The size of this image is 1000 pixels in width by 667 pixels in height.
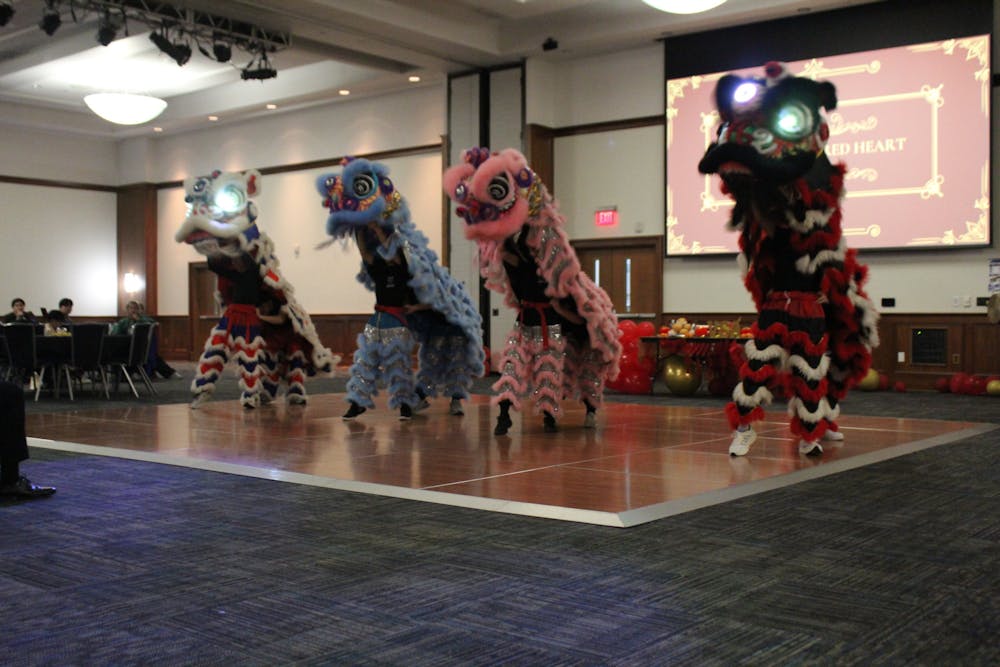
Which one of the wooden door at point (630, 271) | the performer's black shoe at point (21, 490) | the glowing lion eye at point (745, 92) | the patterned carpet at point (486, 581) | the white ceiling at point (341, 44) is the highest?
the white ceiling at point (341, 44)

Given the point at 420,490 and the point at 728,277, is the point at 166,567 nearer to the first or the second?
the point at 420,490

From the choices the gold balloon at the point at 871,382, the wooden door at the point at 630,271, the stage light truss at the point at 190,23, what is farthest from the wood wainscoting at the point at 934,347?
the stage light truss at the point at 190,23

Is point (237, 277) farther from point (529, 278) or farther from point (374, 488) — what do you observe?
point (374, 488)

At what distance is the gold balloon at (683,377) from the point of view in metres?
10.0

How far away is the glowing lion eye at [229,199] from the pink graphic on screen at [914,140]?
189 inches

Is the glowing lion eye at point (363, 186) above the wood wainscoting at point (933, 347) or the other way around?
above

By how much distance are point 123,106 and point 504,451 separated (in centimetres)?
1116

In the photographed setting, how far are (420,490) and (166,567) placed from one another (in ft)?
4.68

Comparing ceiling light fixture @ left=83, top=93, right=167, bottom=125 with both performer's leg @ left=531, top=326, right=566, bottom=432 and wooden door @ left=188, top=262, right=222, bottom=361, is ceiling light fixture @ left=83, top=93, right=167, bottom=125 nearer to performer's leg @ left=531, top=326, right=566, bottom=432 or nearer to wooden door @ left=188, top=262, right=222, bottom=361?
wooden door @ left=188, top=262, right=222, bottom=361

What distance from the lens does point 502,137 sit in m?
13.5

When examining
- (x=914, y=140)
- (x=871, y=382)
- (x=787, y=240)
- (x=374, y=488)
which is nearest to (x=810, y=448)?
(x=787, y=240)

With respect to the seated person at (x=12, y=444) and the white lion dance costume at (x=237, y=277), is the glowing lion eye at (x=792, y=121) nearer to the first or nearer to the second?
the seated person at (x=12, y=444)

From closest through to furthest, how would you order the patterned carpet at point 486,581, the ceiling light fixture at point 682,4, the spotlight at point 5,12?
the patterned carpet at point 486,581, the ceiling light fixture at point 682,4, the spotlight at point 5,12

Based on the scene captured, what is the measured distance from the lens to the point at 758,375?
17.0ft
